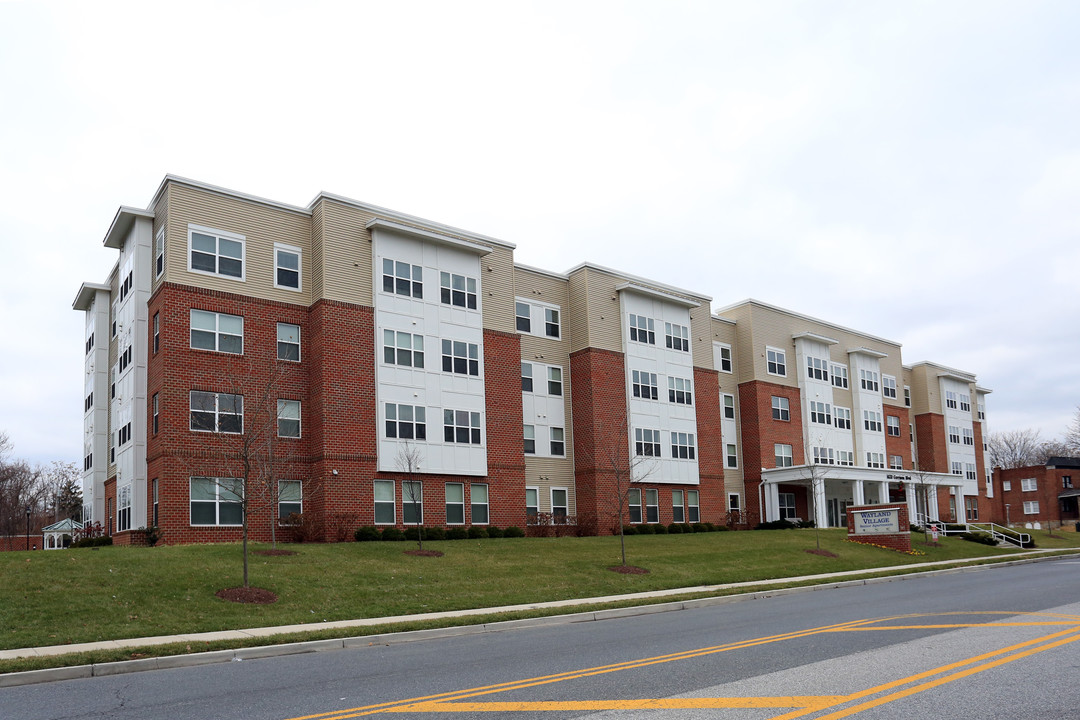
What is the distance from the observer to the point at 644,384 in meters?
45.0

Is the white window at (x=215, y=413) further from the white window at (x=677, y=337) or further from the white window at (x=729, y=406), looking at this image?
the white window at (x=729, y=406)

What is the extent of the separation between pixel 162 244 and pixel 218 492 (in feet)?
29.9

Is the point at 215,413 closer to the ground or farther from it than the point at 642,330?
closer to the ground

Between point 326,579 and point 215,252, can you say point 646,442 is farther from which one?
point 326,579

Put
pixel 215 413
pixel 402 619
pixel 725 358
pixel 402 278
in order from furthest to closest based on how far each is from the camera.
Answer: pixel 725 358, pixel 402 278, pixel 215 413, pixel 402 619

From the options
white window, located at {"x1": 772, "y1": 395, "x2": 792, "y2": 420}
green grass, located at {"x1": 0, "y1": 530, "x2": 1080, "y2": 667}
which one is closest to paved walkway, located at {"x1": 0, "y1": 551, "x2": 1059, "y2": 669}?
green grass, located at {"x1": 0, "y1": 530, "x2": 1080, "y2": 667}

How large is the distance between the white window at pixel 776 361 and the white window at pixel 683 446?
31.1ft

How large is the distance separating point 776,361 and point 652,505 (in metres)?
14.8

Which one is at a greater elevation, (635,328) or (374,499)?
(635,328)

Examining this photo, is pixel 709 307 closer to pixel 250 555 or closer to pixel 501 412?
pixel 501 412

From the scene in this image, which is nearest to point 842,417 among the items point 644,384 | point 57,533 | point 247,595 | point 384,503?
point 644,384

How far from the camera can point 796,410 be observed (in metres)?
54.7

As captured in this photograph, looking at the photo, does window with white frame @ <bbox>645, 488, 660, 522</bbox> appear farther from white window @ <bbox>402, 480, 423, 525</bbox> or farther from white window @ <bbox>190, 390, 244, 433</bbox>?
white window @ <bbox>190, 390, 244, 433</bbox>

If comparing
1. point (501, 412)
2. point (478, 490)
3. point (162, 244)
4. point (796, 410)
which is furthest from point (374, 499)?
point (796, 410)
